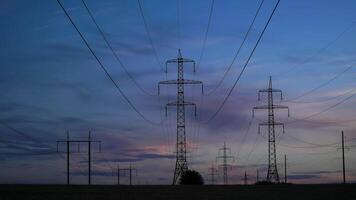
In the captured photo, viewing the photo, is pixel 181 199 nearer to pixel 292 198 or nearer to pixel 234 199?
pixel 234 199

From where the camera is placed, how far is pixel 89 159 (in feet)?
329

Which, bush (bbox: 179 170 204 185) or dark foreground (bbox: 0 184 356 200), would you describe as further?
bush (bbox: 179 170 204 185)

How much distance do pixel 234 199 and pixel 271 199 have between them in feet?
6.96

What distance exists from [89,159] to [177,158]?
30.3 m

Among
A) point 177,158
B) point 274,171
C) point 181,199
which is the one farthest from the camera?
point 274,171

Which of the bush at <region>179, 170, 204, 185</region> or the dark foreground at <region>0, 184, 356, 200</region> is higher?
the bush at <region>179, 170, 204, 185</region>

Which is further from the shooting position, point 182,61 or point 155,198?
point 182,61

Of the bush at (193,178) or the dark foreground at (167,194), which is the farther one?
the bush at (193,178)

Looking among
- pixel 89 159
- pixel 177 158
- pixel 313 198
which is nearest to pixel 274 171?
pixel 177 158

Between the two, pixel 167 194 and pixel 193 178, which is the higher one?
pixel 193 178

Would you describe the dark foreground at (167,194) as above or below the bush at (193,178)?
below

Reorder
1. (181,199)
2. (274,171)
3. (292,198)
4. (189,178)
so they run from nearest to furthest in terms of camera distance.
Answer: (181,199) < (292,198) < (274,171) < (189,178)

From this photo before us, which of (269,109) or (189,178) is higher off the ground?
(269,109)

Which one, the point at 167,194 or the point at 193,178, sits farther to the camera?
the point at 193,178
